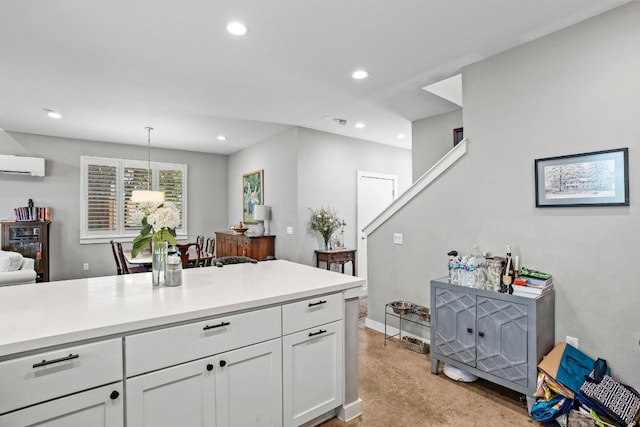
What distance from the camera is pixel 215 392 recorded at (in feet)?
5.11

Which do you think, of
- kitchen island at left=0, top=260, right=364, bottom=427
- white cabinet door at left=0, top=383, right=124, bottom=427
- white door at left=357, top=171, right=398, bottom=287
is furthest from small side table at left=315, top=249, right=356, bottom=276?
white cabinet door at left=0, top=383, right=124, bottom=427

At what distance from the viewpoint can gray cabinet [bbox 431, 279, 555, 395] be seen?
222 centimetres

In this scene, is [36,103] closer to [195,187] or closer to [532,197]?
[195,187]

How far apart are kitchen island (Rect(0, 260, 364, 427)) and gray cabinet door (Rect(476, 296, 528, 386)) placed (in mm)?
1051

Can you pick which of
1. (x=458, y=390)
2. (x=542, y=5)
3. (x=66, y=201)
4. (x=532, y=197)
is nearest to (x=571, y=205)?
(x=532, y=197)

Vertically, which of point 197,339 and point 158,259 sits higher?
point 158,259

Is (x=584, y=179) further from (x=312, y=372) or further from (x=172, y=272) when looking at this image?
(x=172, y=272)

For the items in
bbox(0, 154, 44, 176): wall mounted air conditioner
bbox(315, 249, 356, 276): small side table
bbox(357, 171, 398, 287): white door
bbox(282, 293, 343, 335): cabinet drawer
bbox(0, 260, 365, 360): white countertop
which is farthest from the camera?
bbox(357, 171, 398, 287): white door

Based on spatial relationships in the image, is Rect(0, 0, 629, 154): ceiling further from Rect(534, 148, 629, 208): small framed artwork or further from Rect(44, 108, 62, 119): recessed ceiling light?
Rect(534, 148, 629, 208): small framed artwork

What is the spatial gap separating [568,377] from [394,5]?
2.68 meters

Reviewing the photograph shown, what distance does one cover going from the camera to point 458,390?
99.4 inches

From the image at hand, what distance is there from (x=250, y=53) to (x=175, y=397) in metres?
2.57

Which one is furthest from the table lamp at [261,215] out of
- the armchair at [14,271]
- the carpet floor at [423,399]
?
the carpet floor at [423,399]

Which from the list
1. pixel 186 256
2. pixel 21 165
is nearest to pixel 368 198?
pixel 186 256
